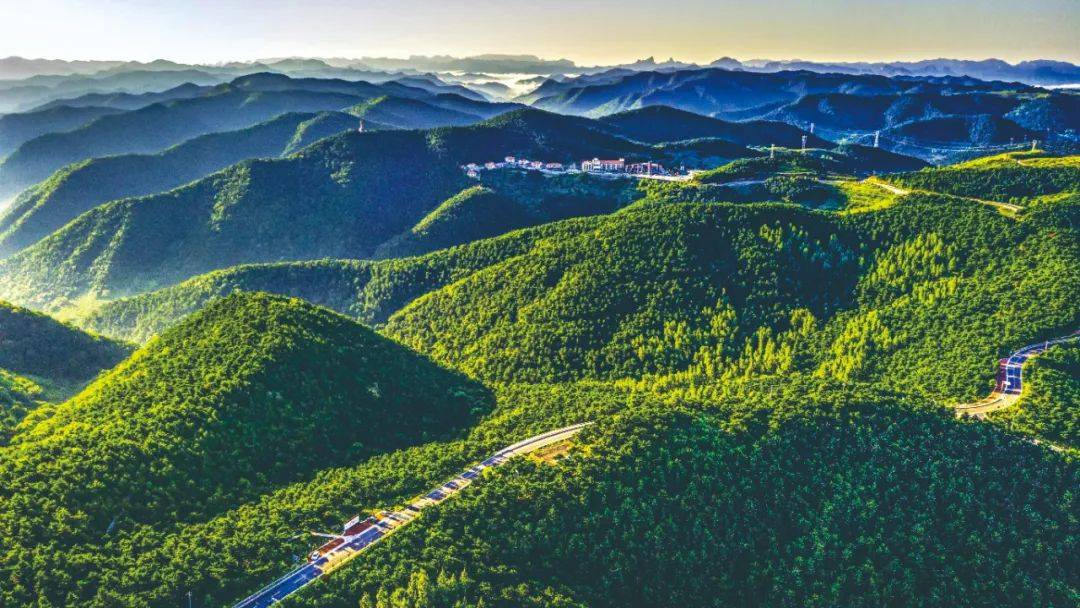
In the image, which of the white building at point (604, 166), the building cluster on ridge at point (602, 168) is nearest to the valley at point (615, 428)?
the building cluster on ridge at point (602, 168)

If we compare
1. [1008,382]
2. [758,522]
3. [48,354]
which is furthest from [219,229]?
[1008,382]

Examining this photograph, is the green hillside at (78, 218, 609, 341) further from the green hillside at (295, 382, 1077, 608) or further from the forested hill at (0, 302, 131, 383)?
the green hillside at (295, 382, 1077, 608)

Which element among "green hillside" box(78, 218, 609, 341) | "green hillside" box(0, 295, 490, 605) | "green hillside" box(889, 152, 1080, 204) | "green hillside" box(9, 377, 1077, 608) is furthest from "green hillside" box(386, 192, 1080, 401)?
"green hillside" box(0, 295, 490, 605)

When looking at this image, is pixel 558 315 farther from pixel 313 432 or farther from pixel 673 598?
pixel 673 598

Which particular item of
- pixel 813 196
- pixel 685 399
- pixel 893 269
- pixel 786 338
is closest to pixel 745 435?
pixel 685 399

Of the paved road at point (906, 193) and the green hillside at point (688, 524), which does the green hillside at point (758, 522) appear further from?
the paved road at point (906, 193)

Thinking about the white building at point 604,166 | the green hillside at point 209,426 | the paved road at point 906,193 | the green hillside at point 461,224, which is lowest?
the green hillside at point 209,426

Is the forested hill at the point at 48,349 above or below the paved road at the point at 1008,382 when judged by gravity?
below
